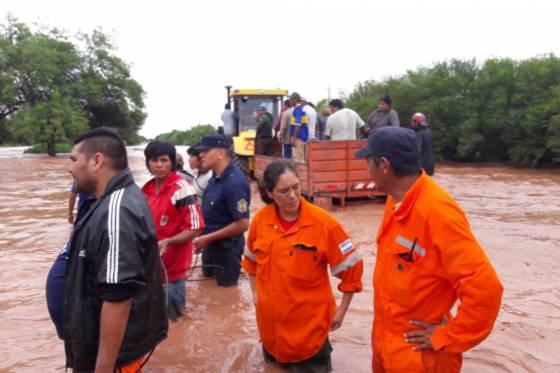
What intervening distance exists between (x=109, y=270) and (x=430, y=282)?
4.42 ft

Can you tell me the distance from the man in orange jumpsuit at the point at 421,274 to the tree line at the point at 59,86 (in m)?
29.8

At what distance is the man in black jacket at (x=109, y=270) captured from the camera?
204 cm

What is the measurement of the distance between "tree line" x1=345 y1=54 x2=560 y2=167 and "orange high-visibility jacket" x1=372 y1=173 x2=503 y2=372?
68.9ft

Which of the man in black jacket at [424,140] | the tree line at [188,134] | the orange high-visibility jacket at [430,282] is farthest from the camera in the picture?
the tree line at [188,134]

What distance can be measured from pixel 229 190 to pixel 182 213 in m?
0.66

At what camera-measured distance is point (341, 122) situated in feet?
34.8

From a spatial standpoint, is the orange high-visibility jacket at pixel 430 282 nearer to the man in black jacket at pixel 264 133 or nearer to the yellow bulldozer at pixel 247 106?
the man in black jacket at pixel 264 133

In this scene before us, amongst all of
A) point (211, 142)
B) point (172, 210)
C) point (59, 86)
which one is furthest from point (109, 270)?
point (59, 86)

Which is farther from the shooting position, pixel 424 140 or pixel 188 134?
pixel 188 134

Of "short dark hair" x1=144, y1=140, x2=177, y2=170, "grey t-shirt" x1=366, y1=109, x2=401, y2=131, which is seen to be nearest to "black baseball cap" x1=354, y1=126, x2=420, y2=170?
"short dark hair" x1=144, y1=140, x2=177, y2=170

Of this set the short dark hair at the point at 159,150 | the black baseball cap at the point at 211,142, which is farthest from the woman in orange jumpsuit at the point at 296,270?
the black baseball cap at the point at 211,142

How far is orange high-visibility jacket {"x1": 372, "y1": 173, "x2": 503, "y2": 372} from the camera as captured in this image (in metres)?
1.94

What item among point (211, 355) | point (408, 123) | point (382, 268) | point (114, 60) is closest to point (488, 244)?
point (211, 355)

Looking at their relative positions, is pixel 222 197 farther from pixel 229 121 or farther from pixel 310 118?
pixel 229 121
